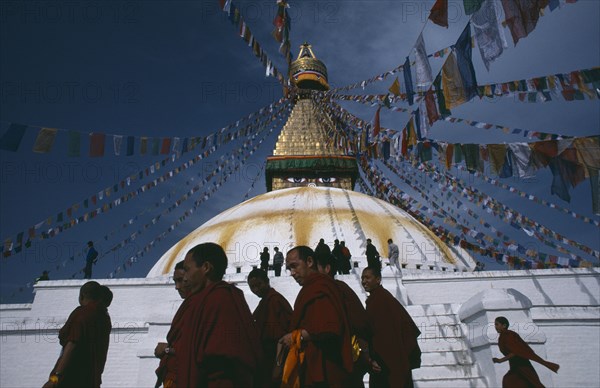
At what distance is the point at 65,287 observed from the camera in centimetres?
1008

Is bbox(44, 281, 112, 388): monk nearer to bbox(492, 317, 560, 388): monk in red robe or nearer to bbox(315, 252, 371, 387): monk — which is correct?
bbox(315, 252, 371, 387): monk

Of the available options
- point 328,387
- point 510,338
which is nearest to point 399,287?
point 510,338

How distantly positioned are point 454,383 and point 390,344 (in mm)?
2948

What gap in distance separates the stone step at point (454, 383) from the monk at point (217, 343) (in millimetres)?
4295

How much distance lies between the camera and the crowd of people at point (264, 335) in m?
2.12

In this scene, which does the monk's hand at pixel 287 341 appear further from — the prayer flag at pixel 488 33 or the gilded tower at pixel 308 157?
the gilded tower at pixel 308 157

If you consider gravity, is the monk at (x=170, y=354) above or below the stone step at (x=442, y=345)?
below

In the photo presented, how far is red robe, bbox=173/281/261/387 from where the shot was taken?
208 cm

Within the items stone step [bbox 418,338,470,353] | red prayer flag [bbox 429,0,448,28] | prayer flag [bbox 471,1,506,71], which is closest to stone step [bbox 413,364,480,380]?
stone step [bbox 418,338,470,353]

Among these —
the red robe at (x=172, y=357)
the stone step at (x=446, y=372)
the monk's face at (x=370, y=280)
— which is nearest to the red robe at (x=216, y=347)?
the red robe at (x=172, y=357)

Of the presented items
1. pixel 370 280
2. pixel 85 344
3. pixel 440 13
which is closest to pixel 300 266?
pixel 370 280

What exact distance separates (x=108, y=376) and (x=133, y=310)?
2224mm

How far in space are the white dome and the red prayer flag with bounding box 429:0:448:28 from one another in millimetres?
7585

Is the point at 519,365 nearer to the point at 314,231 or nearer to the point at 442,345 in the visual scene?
the point at 442,345
